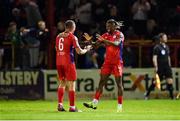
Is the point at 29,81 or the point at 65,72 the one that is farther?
the point at 29,81

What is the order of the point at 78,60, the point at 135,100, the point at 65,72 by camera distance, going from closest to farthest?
the point at 65,72
the point at 135,100
the point at 78,60

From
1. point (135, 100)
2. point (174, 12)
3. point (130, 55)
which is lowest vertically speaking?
point (135, 100)

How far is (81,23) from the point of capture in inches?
1002

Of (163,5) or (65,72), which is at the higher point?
(163,5)

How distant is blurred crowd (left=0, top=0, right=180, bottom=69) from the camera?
24.6 meters

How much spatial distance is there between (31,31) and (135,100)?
14.2ft

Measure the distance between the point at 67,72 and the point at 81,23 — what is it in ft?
26.4

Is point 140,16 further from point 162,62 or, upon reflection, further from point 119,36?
point 119,36

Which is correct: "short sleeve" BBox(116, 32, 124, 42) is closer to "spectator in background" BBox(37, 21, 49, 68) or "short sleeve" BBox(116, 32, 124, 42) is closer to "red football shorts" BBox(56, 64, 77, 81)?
"red football shorts" BBox(56, 64, 77, 81)

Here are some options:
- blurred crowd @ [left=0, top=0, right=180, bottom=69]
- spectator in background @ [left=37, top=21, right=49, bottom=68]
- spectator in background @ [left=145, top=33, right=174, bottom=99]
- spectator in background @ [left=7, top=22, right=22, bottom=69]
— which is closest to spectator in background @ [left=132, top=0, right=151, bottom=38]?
blurred crowd @ [left=0, top=0, right=180, bottom=69]

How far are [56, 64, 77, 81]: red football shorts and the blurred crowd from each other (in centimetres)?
647

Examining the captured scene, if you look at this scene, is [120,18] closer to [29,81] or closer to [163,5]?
[163,5]

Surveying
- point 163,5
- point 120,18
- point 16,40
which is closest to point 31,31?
point 16,40

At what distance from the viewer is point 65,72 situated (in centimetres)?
1766
